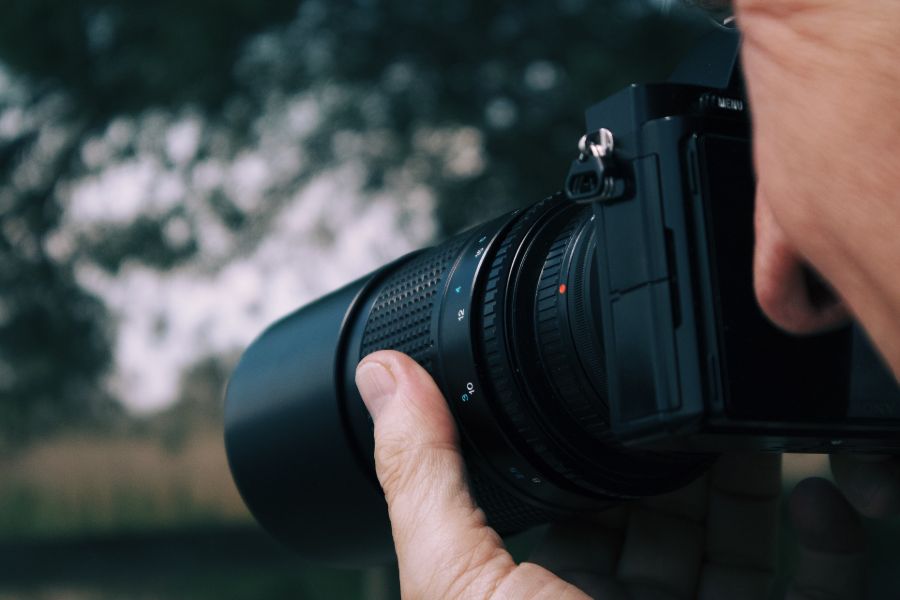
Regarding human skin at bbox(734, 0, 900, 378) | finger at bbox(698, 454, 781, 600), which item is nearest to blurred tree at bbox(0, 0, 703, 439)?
finger at bbox(698, 454, 781, 600)

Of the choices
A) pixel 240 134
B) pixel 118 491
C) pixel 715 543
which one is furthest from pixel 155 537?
pixel 715 543

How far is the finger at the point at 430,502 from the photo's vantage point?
0.68 m

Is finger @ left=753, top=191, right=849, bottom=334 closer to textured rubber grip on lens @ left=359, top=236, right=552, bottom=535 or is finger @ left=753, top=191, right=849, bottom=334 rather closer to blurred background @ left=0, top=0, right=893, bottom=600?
textured rubber grip on lens @ left=359, top=236, right=552, bottom=535

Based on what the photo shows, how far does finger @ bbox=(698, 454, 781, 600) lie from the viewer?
3.01 feet

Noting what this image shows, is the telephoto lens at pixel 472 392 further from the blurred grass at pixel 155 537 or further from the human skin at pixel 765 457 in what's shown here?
the blurred grass at pixel 155 537

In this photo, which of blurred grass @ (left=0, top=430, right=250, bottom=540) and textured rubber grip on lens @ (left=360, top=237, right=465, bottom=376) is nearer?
textured rubber grip on lens @ (left=360, top=237, right=465, bottom=376)

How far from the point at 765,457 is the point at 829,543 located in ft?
0.30

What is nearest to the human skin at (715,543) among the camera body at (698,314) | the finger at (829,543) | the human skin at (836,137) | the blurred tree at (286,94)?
the finger at (829,543)

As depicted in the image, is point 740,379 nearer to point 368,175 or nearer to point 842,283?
point 842,283

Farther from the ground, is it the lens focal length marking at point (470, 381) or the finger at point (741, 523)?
the lens focal length marking at point (470, 381)

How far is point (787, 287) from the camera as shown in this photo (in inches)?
19.6

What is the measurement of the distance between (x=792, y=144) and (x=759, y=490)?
0.56 meters

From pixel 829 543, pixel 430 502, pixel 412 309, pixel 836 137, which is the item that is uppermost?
pixel 836 137

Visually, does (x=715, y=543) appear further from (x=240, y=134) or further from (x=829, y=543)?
(x=240, y=134)
